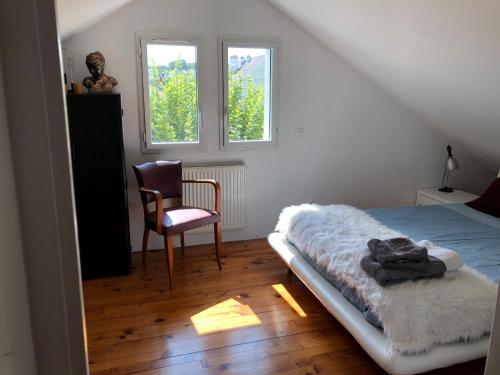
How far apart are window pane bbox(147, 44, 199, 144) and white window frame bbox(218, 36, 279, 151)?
237 millimetres

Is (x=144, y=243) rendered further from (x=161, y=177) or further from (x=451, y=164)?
(x=451, y=164)

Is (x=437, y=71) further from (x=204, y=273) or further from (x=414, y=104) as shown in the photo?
(x=204, y=273)

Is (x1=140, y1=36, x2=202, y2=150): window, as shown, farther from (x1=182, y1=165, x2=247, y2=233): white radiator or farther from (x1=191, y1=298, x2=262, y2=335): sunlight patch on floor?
(x1=191, y1=298, x2=262, y2=335): sunlight patch on floor

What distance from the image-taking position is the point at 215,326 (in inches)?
105

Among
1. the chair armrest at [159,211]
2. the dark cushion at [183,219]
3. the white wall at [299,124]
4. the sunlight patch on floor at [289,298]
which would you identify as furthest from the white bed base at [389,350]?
the white wall at [299,124]

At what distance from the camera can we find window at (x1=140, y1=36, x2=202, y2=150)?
3.63m

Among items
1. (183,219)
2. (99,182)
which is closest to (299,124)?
(183,219)

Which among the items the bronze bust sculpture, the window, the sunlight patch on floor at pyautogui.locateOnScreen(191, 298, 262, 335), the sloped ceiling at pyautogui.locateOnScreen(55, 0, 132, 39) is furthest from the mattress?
the sloped ceiling at pyautogui.locateOnScreen(55, 0, 132, 39)

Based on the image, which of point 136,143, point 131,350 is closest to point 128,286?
point 131,350

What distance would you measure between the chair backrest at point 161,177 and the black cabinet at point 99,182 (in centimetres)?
20

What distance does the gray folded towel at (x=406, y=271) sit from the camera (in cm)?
214

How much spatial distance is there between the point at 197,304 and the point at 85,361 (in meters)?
2.33

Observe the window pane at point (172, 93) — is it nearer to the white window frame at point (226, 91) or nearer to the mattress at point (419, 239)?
the white window frame at point (226, 91)

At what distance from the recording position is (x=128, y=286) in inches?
127
